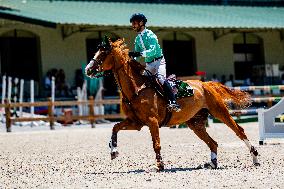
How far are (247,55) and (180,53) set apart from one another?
3854 mm

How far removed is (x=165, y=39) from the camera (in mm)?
29781

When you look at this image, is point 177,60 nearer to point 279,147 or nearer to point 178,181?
point 279,147

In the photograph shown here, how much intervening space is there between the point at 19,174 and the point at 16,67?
17883 mm

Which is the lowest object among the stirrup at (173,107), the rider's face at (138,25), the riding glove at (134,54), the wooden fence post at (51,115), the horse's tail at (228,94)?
the wooden fence post at (51,115)

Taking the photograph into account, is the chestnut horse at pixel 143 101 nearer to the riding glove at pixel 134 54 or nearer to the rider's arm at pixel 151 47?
the riding glove at pixel 134 54

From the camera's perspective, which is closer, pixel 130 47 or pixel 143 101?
pixel 143 101

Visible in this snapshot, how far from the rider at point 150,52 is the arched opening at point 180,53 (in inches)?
810

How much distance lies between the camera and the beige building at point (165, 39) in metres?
26.0

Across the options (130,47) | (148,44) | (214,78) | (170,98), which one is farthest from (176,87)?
(214,78)

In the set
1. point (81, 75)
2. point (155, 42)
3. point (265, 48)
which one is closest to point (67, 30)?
point (81, 75)

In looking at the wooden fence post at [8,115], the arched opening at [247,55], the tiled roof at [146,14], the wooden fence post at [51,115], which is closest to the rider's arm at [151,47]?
the wooden fence post at [8,115]

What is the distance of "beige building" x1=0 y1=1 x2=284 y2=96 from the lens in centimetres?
2595

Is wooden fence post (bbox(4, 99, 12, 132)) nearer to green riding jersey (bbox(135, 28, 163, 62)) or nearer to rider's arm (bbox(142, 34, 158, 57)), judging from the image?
green riding jersey (bbox(135, 28, 163, 62))

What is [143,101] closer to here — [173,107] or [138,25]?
[173,107]
